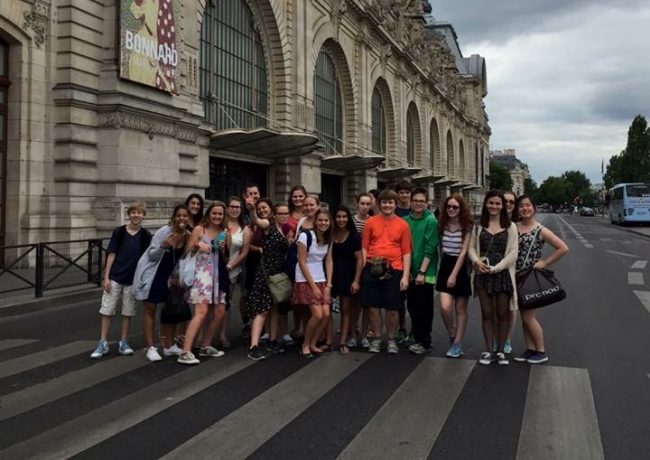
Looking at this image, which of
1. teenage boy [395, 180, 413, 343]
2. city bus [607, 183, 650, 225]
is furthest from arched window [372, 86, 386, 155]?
teenage boy [395, 180, 413, 343]

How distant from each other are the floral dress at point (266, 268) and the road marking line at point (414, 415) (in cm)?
186

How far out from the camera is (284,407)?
4.67 metres

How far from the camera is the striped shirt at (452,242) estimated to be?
6176 millimetres

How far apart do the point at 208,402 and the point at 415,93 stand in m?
51.1

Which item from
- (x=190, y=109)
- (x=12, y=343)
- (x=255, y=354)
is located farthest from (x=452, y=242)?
(x=190, y=109)

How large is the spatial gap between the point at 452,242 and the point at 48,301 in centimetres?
713

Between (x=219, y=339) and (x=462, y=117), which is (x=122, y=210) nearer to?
(x=219, y=339)

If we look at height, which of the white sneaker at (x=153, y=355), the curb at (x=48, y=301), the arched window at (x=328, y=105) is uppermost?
the arched window at (x=328, y=105)

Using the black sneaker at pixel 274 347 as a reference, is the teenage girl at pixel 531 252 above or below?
above

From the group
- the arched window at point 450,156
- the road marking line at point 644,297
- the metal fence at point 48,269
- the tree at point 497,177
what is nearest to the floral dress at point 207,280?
the metal fence at point 48,269

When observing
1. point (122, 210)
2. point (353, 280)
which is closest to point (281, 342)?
point (353, 280)

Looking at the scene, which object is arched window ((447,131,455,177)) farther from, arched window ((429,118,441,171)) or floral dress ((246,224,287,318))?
floral dress ((246,224,287,318))

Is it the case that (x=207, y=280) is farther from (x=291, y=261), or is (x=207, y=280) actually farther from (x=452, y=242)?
(x=452, y=242)

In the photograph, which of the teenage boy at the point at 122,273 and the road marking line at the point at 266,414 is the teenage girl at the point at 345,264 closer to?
the road marking line at the point at 266,414
